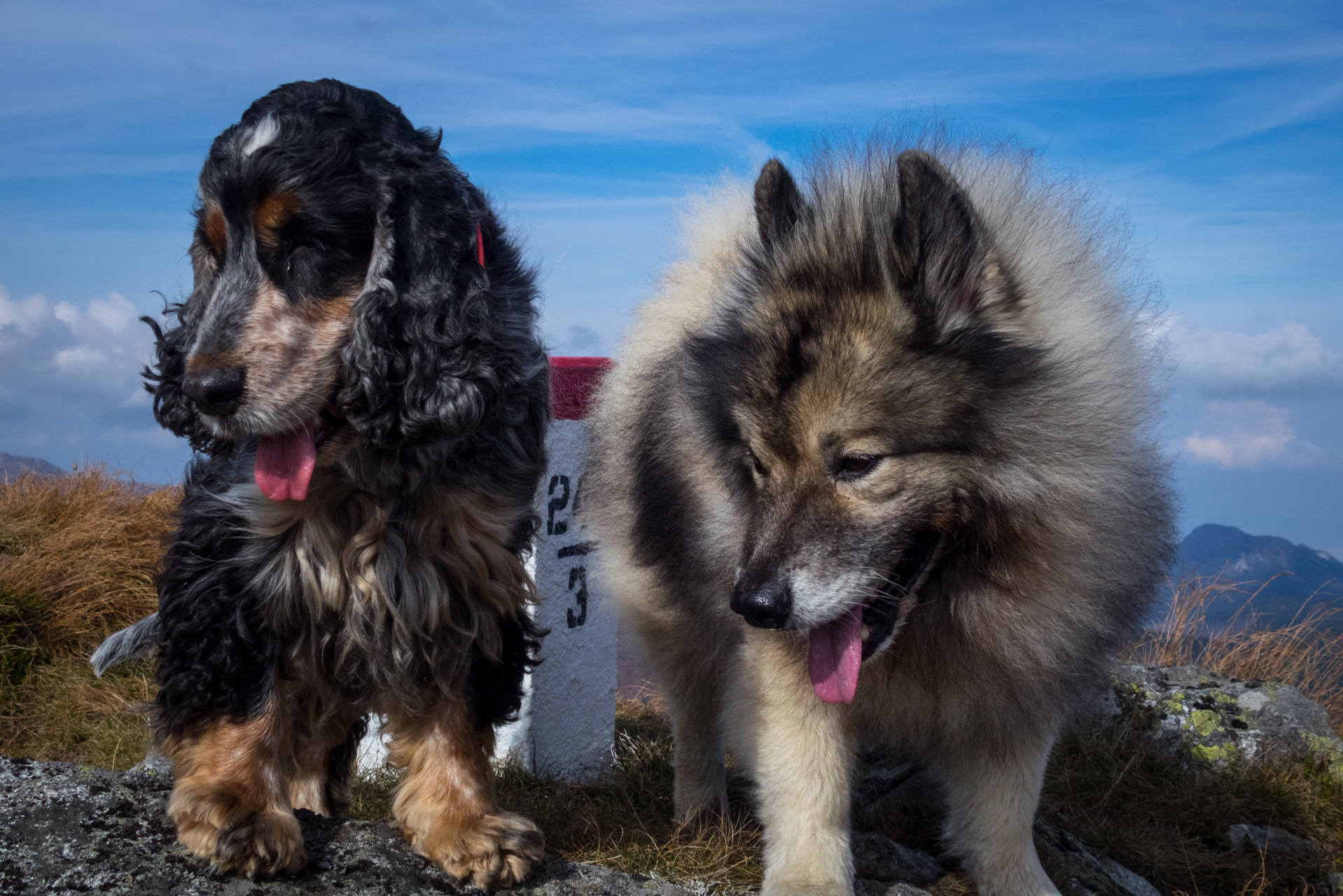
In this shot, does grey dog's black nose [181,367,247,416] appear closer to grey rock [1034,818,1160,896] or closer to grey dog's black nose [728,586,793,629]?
grey dog's black nose [728,586,793,629]

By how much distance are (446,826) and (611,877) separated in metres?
0.52

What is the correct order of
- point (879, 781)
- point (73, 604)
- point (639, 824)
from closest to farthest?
point (639, 824) < point (879, 781) < point (73, 604)

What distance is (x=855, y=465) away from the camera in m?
2.78

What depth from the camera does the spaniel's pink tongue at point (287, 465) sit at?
261 cm

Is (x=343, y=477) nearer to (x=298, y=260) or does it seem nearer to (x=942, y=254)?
(x=298, y=260)

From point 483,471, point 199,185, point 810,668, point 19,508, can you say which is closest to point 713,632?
point 810,668

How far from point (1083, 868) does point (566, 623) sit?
246 centimetres

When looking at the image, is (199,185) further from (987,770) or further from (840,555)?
(987,770)

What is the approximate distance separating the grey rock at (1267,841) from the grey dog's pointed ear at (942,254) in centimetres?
338

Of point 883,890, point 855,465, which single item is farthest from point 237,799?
point 883,890

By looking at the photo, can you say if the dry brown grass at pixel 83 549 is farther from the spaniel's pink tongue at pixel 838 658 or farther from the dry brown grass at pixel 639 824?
the spaniel's pink tongue at pixel 838 658

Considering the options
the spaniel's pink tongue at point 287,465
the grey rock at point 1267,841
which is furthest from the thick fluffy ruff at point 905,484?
the grey rock at point 1267,841

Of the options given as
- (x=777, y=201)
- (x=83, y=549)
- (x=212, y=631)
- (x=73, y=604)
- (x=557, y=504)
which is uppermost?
(x=777, y=201)

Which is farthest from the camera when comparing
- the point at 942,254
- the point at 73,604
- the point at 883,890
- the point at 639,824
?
the point at 73,604
